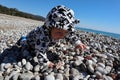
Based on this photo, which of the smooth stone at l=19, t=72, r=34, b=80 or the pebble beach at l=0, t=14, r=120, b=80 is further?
the pebble beach at l=0, t=14, r=120, b=80

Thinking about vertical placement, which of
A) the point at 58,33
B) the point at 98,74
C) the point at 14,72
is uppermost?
the point at 58,33

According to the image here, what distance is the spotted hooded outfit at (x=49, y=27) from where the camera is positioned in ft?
14.3

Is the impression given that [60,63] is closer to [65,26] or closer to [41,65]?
[41,65]

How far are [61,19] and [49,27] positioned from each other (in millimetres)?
258

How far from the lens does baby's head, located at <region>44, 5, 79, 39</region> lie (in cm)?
429

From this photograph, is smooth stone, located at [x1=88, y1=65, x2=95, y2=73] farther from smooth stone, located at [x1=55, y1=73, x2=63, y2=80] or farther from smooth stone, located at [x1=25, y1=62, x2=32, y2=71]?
smooth stone, located at [x1=25, y1=62, x2=32, y2=71]

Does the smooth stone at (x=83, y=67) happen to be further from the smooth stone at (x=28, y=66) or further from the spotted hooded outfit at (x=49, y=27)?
the smooth stone at (x=28, y=66)

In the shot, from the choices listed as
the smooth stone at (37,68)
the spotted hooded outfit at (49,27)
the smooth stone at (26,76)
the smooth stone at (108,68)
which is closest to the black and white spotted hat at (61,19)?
the spotted hooded outfit at (49,27)

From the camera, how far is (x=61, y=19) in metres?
4.34

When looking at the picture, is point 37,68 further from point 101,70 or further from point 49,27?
point 101,70

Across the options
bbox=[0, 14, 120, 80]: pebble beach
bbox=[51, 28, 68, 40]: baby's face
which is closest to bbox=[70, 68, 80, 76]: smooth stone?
bbox=[0, 14, 120, 80]: pebble beach

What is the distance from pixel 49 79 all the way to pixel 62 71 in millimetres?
539

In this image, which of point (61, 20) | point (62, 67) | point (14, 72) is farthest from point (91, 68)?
point (14, 72)

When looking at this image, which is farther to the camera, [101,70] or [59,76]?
[101,70]
